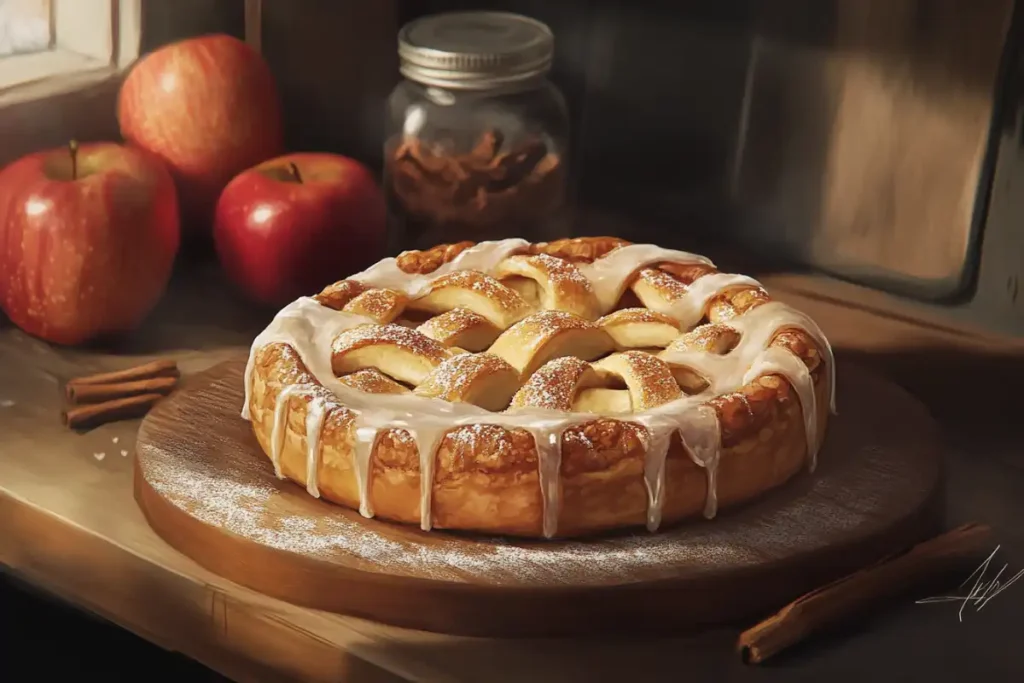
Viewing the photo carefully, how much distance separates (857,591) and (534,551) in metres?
0.21

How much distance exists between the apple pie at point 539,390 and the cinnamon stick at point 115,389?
0.16 meters

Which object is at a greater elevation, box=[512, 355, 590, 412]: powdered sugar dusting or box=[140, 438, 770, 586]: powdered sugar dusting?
box=[512, 355, 590, 412]: powdered sugar dusting

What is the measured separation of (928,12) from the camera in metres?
1.28

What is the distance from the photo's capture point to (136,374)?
127cm

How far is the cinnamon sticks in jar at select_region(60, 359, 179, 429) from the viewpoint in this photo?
1.21 meters

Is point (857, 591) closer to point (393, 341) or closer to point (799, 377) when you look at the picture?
point (799, 377)

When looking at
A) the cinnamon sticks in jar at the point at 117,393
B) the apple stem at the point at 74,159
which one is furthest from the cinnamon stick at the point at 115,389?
the apple stem at the point at 74,159

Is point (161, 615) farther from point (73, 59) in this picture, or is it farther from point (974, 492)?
point (73, 59)

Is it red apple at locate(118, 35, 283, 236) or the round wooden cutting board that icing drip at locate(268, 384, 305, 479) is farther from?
red apple at locate(118, 35, 283, 236)

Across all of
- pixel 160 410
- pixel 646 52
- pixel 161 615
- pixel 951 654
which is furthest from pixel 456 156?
pixel 951 654

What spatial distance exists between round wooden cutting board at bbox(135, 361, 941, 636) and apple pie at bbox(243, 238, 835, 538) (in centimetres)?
2

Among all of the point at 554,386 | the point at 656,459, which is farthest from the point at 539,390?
the point at 656,459
